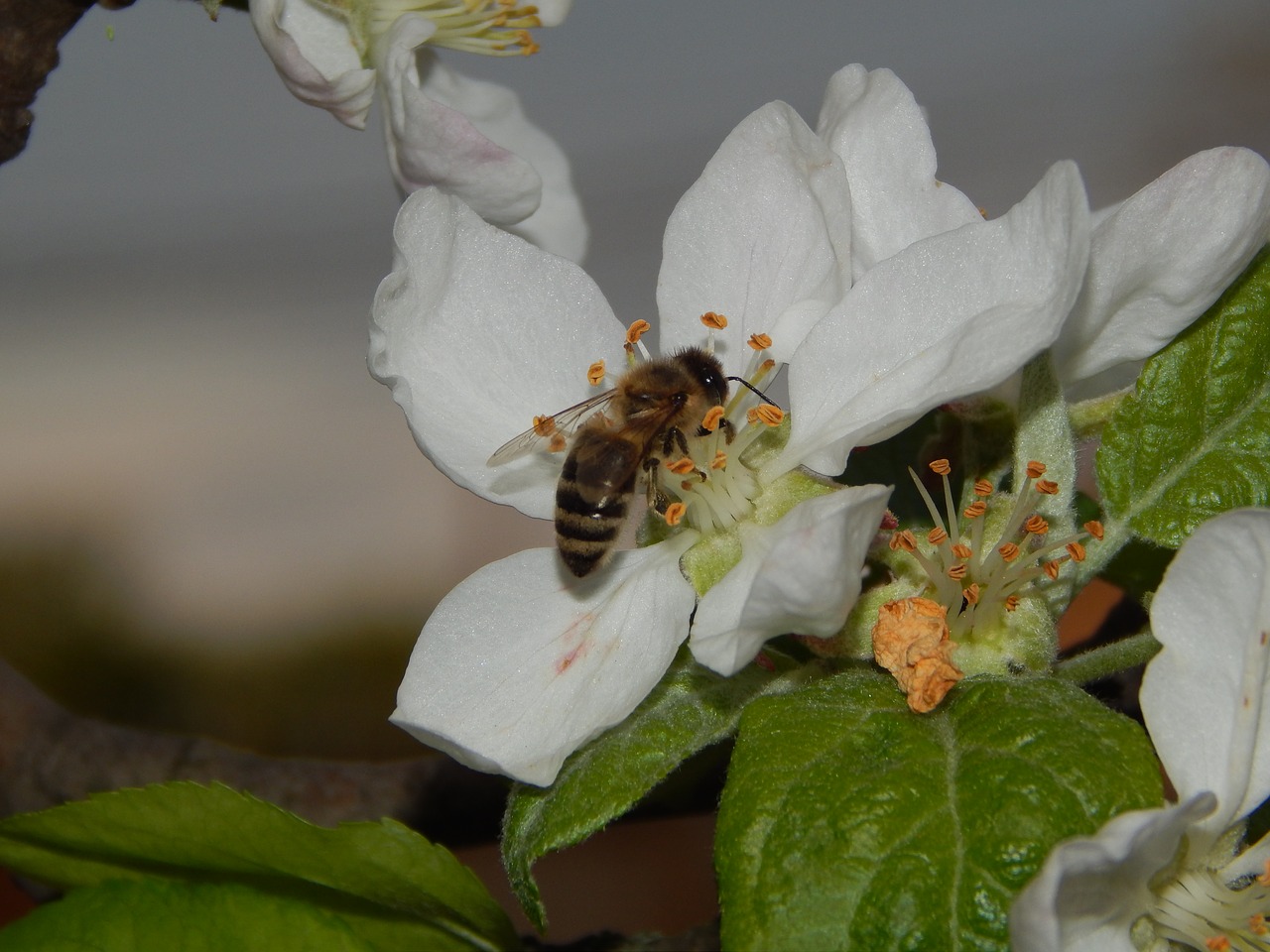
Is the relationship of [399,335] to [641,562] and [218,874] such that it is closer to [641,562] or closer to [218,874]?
[641,562]

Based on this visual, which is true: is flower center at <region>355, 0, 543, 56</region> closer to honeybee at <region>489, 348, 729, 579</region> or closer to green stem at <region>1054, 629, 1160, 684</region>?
honeybee at <region>489, 348, 729, 579</region>

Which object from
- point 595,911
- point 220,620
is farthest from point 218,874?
point 220,620

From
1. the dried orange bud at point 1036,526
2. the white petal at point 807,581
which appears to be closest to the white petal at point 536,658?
the white petal at point 807,581

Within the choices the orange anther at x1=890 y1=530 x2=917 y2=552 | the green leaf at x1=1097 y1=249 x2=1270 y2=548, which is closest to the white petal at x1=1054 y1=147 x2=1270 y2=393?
the green leaf at x1=1097 y1=249 x2=1270 y2=548

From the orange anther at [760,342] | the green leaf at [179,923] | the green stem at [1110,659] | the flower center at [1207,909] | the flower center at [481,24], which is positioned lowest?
the green leaf at [179,923]

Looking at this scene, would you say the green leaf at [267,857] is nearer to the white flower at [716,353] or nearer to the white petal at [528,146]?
the white flower at [716,353]

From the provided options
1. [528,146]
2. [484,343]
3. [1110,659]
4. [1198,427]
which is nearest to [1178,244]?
[1198,427]

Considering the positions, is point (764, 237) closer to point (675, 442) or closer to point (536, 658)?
point (675, 442)
